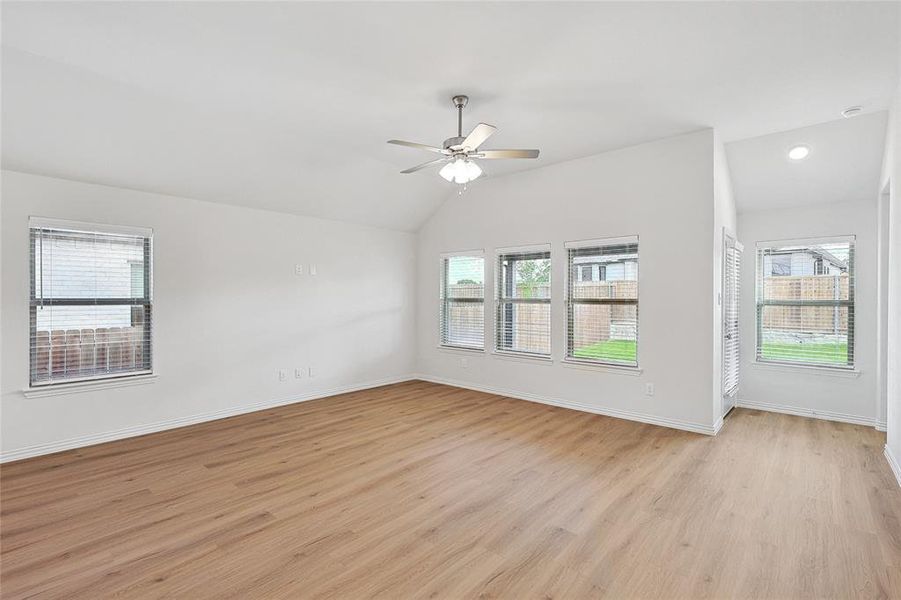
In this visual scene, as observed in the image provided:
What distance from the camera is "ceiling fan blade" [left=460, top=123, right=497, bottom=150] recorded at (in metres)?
3.00

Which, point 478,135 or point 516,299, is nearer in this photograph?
point 478,135

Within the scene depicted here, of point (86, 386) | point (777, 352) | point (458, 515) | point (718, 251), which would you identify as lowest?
point (458, 515)

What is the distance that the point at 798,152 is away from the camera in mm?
4324

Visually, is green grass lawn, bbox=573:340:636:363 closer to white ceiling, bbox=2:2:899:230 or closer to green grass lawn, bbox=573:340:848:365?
green grass lawn, bbox=573:340:848:365

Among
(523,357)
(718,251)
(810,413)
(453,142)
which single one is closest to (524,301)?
(523,357)

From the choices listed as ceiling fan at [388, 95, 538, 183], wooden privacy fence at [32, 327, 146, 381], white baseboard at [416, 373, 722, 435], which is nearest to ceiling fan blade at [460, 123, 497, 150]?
ceiling fan at [388, 95, 538, 183]

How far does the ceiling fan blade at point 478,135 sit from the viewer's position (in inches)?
118

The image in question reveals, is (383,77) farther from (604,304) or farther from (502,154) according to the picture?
(604,304)

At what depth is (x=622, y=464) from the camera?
352cm

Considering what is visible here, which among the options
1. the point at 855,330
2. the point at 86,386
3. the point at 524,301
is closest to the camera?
the point at 86,386

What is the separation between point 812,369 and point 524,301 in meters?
3.33

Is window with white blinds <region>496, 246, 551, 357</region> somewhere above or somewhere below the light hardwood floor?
above

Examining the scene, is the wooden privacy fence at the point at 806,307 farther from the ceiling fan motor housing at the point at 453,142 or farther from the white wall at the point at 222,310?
the white wall at the point at 222,310

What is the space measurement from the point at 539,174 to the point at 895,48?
3213 millimetres
